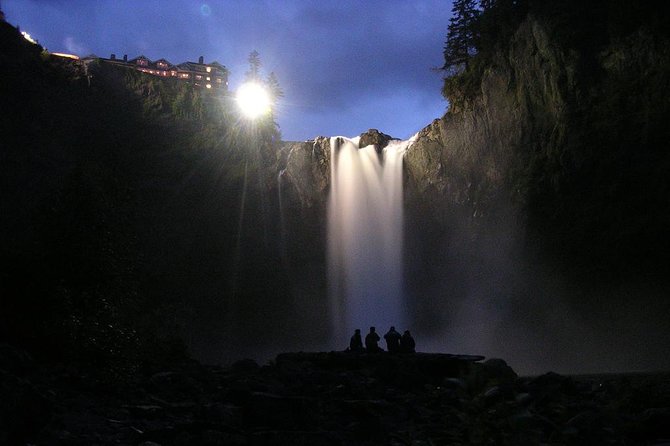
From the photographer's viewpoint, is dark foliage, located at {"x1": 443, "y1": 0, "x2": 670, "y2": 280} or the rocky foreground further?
dark foliage, located at {"x1": 443, "y1": 0, "x2": 670, "y2": 280}

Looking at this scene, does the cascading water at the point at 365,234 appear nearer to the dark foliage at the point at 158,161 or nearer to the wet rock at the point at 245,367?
the dark foliage at the point at 158,161

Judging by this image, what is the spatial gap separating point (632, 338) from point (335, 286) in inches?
868

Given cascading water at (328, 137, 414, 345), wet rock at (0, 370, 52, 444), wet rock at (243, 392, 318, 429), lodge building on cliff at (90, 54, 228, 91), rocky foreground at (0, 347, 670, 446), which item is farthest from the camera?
lodge building on cliff at (90, 54, 228, 91)

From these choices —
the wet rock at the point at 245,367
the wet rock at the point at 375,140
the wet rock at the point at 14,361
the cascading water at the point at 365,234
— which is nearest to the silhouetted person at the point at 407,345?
the wet rock at the point at 245,367

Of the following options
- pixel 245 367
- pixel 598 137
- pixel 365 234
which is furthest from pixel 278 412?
pixel 365 234

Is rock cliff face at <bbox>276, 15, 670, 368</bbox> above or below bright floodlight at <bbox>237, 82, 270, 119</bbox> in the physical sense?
below

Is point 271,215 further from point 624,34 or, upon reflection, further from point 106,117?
point 624,34

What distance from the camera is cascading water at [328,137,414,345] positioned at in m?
42.6

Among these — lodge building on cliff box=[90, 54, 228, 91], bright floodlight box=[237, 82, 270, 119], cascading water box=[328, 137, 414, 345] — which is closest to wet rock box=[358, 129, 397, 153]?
cascading water box=[328, 137, 414, 345]

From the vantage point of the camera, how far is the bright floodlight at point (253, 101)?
47.3 metres

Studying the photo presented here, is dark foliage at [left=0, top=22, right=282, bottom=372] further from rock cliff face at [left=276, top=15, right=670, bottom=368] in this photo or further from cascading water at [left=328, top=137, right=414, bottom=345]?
rock cliff face at [left=276, top=15, right=670, bottom=368]

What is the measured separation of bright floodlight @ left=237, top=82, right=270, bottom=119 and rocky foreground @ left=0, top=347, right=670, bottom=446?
3332 centimetres

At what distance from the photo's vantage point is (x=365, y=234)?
43750 millimetres

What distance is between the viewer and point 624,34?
28.4 meters
